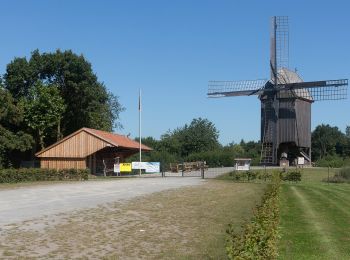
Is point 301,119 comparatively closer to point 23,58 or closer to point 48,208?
point 23,58

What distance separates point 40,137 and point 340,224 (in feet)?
157

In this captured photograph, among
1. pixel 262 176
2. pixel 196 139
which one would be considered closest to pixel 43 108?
pixel 262 176

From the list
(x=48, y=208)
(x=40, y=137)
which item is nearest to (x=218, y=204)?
(x=48, y=208)

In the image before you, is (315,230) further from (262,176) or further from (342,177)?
(342,177)

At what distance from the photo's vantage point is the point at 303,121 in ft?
212

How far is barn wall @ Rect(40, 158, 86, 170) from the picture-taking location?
52.8 metres

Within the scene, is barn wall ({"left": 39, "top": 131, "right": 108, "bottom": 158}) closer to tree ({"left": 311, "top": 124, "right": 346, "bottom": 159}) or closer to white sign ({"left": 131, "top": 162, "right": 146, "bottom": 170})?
white sign ({"left": 131, "top": 162, "right": 146, "bottom": 170})

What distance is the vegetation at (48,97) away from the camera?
55938mm

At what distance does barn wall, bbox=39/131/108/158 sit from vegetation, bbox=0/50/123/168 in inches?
119

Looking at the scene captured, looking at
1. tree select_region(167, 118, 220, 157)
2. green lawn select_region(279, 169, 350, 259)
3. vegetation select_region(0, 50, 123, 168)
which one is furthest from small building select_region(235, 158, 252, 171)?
tree select_region(167, 118, 220, 157)

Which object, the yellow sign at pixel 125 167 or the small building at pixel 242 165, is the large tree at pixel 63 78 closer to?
the yellow sign at pixel 125 167

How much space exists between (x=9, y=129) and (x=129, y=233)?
45.5 meters

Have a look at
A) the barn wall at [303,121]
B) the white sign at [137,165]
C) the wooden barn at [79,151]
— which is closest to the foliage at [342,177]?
the white sign at [137,165]

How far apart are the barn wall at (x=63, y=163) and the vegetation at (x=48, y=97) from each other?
2324mm
